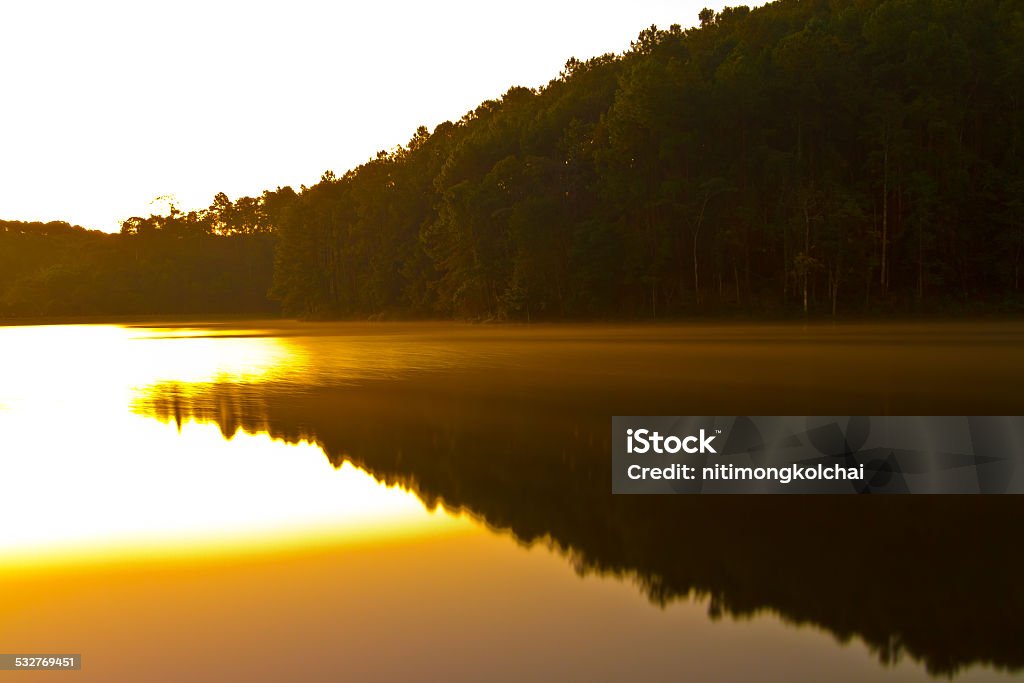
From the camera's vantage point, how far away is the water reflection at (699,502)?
4.98 meters

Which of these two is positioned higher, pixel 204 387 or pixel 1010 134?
pixel 1010 134

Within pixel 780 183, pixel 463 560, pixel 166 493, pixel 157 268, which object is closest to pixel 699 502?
pixel 463 560

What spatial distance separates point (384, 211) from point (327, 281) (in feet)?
39.9

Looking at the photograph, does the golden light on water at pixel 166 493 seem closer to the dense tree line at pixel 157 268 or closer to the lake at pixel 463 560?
the lake at pixel 463 560

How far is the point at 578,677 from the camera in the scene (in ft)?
13.5

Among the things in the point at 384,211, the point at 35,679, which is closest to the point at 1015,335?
the point at 35,679

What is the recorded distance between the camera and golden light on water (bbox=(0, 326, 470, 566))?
6.77 meters

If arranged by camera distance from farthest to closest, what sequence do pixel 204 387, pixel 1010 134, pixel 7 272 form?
pixel 7 272 → pixel 1010 134 → pixel 204 387

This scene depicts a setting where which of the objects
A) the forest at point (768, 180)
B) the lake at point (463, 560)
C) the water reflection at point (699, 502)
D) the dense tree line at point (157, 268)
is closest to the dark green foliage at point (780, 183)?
the forest at point (768, 180)

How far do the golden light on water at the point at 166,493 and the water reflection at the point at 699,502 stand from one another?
0.60 m

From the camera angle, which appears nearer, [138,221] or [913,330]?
[913,330]

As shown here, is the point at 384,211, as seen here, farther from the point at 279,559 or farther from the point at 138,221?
the point at 279,559

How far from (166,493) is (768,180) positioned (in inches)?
1928

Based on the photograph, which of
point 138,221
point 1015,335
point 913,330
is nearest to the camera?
point 1015,335
